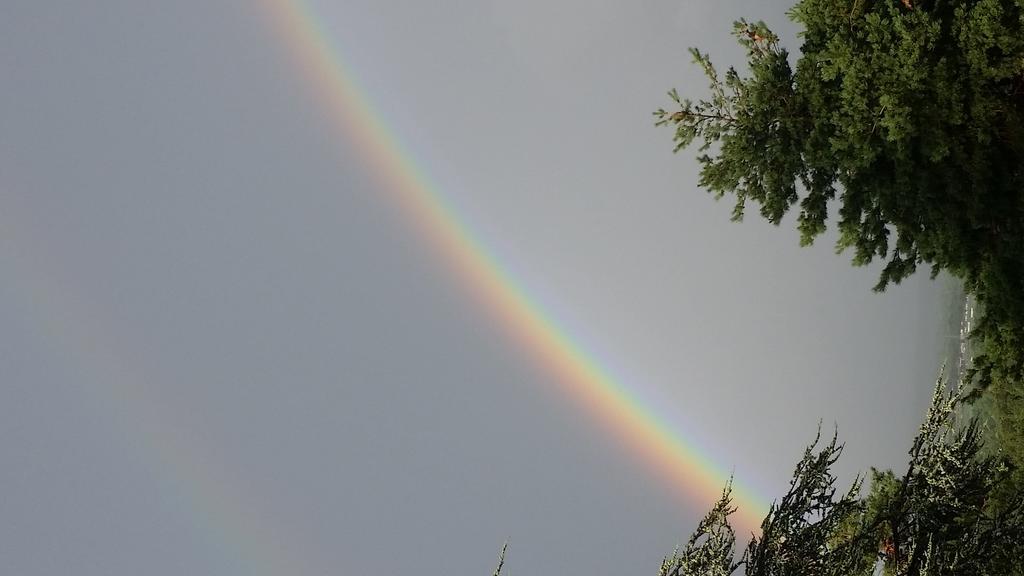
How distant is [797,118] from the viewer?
56.4 ft

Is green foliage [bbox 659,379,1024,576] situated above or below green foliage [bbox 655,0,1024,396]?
below

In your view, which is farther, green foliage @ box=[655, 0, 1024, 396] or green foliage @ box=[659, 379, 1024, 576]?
green foliage @ box=[655, 0, 1024, 396]

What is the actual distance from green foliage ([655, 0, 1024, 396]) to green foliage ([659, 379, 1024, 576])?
4.36 m

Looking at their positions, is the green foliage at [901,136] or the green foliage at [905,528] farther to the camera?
the green foliage at [901,136]

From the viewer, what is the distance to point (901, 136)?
1454cm

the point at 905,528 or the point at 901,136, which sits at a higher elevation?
the point at 901,136

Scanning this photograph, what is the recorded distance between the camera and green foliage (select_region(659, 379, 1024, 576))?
38.5 ft

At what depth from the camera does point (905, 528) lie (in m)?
13.4

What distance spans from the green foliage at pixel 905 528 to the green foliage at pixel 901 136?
436 centimetres

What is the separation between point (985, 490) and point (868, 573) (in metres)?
2.91

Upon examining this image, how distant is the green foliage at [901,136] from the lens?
14.6m

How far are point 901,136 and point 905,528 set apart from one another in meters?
7.92

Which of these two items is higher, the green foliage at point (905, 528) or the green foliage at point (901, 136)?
the green foliage at point (901, 136)

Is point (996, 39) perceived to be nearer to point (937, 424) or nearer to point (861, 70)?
point (861, 70)
